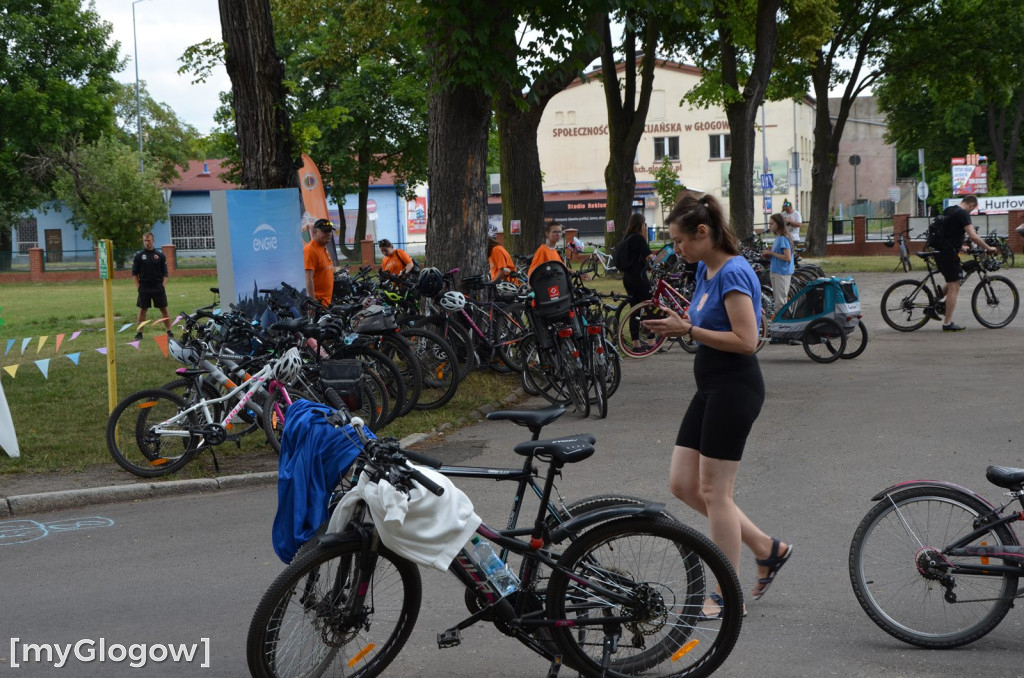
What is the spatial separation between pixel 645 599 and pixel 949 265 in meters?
12.6

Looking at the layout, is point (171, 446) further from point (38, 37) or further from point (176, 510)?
point (38, 37)

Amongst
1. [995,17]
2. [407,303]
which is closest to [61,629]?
[407,303]

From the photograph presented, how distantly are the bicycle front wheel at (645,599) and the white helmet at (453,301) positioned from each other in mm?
7745

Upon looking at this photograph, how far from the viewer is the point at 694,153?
7550 cm

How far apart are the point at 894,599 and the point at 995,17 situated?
3543cm

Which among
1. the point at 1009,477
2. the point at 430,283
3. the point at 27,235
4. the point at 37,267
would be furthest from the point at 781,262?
the point at 27,235

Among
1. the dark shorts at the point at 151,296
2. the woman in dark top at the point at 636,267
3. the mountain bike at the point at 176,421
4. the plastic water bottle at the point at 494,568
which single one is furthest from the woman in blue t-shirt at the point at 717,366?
the dark shorts at the point at 151,296

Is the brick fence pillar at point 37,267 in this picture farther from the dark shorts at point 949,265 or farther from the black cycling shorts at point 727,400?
the black cycling shorts at point 727,400

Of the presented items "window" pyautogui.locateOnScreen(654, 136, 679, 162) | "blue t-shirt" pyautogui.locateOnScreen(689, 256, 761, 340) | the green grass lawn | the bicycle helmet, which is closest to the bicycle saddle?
"blue t-shirt" pyautogui.locateOnScreen(689, 256, 761, 340)

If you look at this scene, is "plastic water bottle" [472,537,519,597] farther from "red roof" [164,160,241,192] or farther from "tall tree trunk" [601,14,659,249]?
"red roof" [164,160,241,192]

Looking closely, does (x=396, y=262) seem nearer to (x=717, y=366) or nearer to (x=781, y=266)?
(x=781, y=266)

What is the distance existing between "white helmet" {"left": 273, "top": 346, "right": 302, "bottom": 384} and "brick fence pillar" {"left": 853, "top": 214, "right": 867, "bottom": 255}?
37426 millimetres

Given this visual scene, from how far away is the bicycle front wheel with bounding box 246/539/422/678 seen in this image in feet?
12.9

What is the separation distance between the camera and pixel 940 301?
53.1 ft
